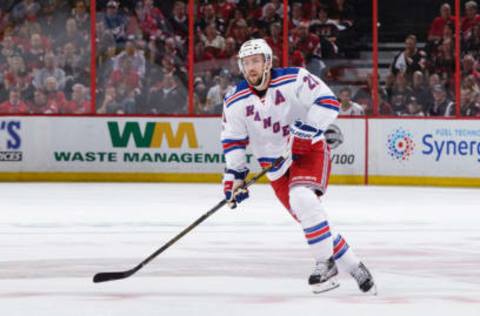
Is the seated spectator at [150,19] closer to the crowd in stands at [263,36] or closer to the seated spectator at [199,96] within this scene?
the crowd in stands at [263,36]

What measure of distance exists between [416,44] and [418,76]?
1.32 ft

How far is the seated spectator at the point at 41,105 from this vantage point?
14.1 m

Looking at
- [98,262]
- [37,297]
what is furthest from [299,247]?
[37,297]

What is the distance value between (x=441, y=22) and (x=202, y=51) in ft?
9.00

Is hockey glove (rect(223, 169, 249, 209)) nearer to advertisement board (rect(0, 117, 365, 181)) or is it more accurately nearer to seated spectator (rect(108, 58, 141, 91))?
advertisement board (rect(0, 117, 365, 181))

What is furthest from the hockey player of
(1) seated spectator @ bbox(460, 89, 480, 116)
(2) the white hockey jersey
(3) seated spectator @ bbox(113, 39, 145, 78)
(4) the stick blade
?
(3) seated spectator @ bbox(113, 39, 145, 78)

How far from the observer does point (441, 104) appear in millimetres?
13789

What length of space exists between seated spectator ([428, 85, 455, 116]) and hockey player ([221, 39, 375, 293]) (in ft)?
26.4

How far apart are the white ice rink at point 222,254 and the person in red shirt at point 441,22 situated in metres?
2.33

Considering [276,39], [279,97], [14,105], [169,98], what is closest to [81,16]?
[14,105]

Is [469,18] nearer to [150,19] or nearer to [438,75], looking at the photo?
[438,75]

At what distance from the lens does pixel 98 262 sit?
6832 millimetres

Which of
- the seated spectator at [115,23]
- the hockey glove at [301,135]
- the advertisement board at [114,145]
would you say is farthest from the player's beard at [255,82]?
the seated spectator at [115,23]

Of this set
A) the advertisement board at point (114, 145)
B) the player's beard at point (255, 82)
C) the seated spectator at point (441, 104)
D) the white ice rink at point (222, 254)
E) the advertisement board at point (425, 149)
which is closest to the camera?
the white ice rink at point (222, 254)
